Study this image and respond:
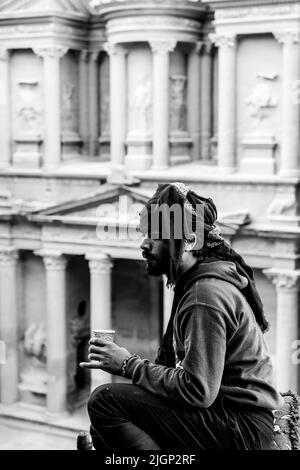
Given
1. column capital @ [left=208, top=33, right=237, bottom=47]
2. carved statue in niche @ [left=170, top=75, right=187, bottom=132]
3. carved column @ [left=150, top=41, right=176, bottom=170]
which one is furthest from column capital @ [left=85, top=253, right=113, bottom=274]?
column capital @ [left=208, top=33, right=237, bottom=47]

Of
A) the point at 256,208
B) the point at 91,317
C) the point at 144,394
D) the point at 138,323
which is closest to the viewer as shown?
the point at 144,394

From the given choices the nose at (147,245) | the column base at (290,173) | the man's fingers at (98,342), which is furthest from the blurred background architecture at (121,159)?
the man's fingers at (98,342)

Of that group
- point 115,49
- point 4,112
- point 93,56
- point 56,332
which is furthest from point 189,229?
point 93,56

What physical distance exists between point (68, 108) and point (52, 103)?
1.40 meters

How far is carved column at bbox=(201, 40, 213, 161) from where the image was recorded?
84.4 feet

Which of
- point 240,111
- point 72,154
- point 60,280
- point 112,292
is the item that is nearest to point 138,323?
point 112,292

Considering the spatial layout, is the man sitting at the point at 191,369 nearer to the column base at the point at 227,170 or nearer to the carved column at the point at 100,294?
the column base at the point at 227,170

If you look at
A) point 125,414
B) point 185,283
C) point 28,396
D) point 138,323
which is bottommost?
point 28,396

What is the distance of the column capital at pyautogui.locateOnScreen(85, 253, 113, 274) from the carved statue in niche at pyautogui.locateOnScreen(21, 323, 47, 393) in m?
3.61

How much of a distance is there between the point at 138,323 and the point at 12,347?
13.0 feet

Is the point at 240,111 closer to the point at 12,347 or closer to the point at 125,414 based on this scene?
the point at 12,347

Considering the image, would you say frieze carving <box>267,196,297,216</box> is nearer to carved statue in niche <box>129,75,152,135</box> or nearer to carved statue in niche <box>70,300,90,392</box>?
carved statue in niche <box>129,75,152,135</box>

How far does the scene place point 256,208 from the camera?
23188 mm

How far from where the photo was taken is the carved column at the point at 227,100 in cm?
2289
